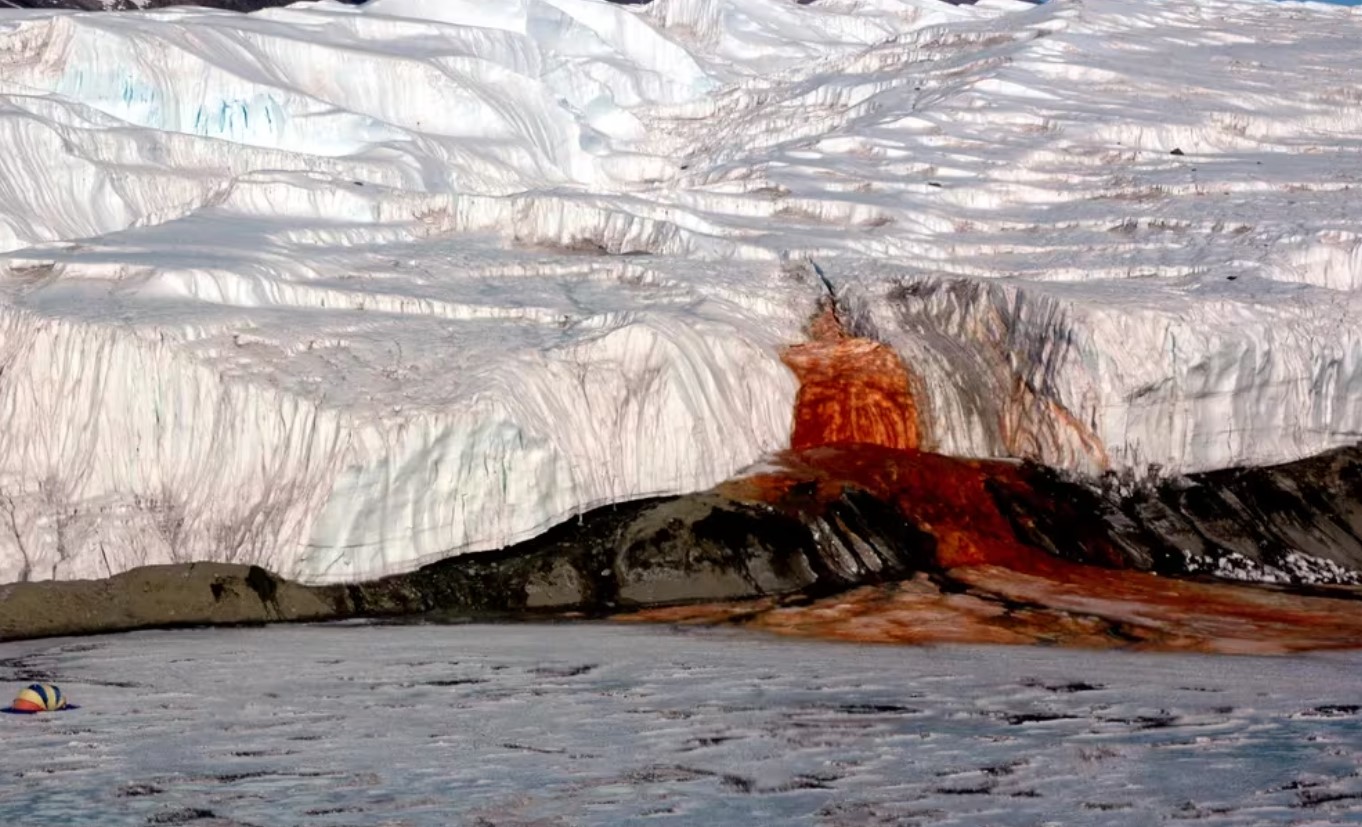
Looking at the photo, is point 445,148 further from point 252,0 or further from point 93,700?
point 252,0

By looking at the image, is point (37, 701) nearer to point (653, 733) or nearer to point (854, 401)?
point (653, 733)

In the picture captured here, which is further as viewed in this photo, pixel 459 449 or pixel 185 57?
pixel 185 57

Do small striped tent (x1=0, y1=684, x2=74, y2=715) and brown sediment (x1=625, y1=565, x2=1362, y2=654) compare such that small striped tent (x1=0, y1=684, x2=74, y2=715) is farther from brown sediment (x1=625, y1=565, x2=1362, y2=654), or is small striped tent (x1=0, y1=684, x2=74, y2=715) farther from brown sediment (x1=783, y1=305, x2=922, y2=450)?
brown sediment (x1=783, y1=305, x2=922, y2=450)

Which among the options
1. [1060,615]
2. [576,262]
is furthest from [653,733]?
[576,262]

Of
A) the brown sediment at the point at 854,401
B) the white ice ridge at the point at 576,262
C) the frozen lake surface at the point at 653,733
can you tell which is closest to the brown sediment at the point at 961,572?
the brown sediment at the point at 854,401

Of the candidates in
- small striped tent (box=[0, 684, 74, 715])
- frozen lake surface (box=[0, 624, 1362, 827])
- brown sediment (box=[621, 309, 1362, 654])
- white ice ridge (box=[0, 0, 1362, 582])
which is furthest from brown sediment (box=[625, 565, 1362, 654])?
small striped tent (box=[0, 684, 74, 715])

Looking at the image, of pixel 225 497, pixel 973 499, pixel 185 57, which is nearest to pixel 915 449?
pixel 973 499

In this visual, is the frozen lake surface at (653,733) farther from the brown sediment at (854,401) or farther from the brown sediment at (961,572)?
the brown sediment at (854,401)
